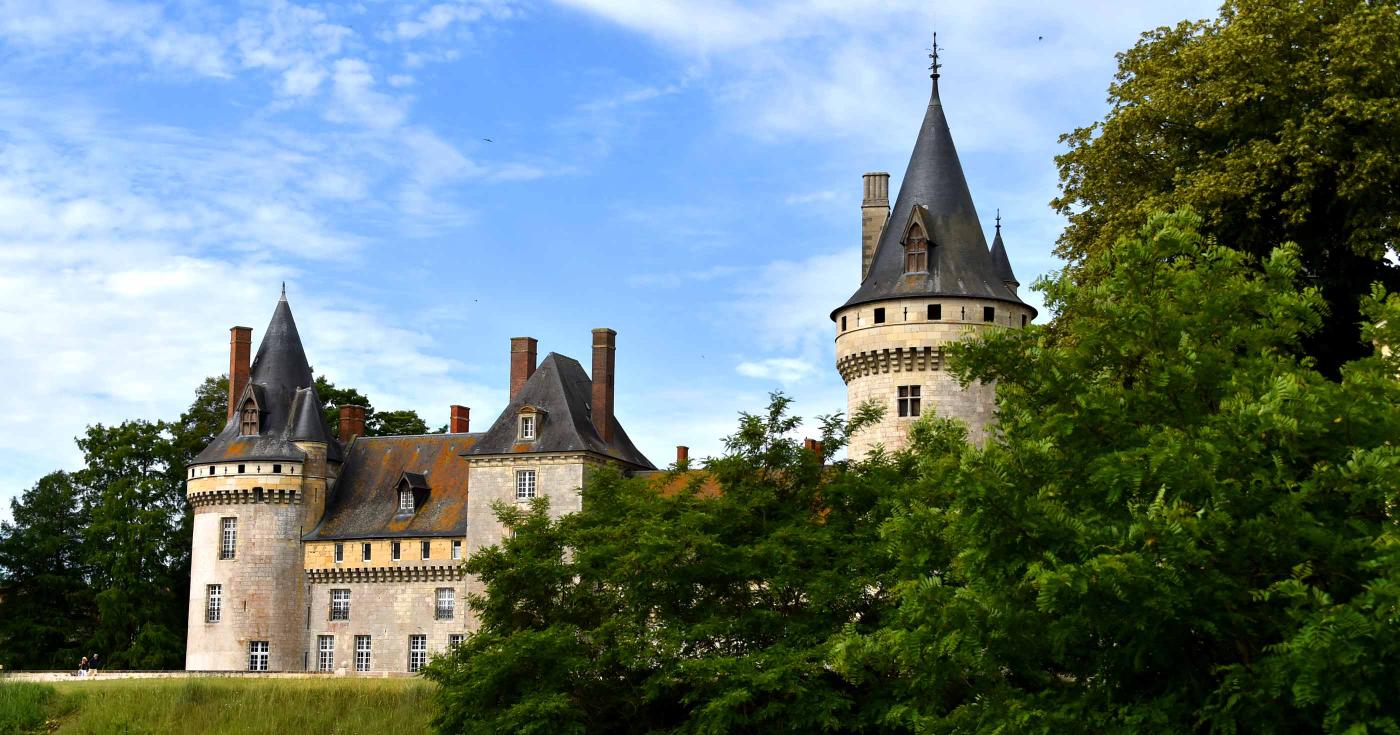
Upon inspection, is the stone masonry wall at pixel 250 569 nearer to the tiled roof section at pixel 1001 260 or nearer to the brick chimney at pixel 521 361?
the brick chimney at pixel 521 361

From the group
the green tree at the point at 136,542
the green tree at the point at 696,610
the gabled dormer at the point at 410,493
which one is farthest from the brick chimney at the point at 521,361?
the green tree at the point at 696,610

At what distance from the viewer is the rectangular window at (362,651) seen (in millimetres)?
49625

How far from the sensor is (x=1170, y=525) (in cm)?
1259

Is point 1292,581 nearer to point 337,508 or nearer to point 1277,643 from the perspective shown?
point 1277,643

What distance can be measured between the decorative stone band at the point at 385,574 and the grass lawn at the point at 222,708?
14.9 metres

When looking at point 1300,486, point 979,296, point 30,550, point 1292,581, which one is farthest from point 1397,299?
A: point 30,550

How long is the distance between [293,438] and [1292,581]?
42093 mm

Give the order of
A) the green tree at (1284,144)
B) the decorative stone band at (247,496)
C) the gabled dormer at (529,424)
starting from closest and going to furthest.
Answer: the green tree at (1284,144) → the gabled dormer at (529,424) → the decorative stone band at (247,496)

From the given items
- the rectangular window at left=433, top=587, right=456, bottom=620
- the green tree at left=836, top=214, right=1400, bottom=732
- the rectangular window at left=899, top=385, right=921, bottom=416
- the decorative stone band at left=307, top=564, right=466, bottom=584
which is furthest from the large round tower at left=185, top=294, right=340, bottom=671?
the green tree at left=836, top=214, right=1400, bottom=732

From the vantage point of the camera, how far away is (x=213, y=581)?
164 ft

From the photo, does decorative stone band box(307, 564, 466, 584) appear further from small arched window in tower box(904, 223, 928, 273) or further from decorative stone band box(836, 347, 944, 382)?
small arched window in tower box(904, 223, 928, 273)

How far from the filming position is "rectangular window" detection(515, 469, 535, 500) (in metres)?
47.2

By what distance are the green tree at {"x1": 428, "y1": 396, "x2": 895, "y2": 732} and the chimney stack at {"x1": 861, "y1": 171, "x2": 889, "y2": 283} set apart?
16014mm

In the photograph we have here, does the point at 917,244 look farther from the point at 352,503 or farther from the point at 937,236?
the point at 352,503
